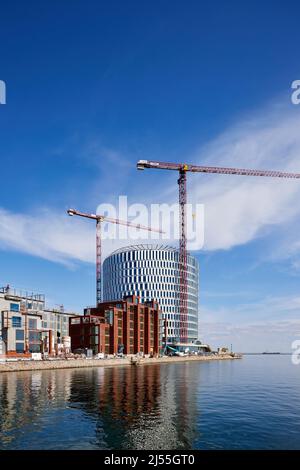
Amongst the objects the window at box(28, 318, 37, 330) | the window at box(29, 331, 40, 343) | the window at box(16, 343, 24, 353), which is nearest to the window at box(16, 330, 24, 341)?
the window at box(16, 343, 24, 353)

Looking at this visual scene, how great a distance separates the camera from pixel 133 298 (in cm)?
18938

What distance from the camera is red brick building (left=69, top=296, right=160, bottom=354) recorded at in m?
162

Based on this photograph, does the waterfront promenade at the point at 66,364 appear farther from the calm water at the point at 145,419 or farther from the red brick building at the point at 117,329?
the calm water at the point at 145,419

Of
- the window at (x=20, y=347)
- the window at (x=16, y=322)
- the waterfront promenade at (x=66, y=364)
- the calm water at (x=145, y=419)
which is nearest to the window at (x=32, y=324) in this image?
the window at (x=16, y=322)

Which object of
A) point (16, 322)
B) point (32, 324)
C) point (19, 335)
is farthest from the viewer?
point (32, 324)

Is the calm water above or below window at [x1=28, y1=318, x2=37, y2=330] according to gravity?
below

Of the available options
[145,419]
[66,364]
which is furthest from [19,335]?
[145,419]

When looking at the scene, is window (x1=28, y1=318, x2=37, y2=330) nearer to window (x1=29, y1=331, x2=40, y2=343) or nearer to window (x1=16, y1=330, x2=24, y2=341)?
window (x1=29, y1=331, x2=40, y2=343)

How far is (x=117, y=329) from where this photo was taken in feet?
565

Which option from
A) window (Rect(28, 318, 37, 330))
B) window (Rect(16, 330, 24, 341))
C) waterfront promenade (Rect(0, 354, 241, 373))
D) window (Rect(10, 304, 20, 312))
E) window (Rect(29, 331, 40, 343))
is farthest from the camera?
window (Rect(29, 331, 40, 343))

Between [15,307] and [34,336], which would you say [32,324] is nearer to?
[34,336]

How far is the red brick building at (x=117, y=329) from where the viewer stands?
162500mm
